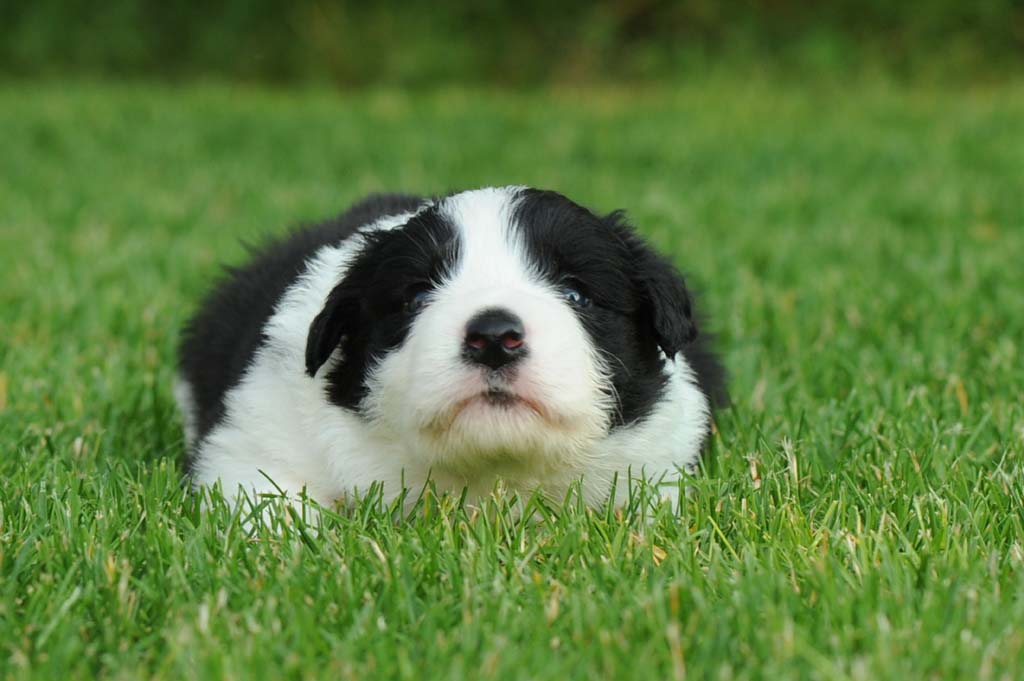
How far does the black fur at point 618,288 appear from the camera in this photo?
2977 millimetres

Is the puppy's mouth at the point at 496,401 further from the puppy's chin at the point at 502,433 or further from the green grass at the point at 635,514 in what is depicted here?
the green grass at the point at 635,514

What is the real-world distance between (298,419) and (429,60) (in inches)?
452

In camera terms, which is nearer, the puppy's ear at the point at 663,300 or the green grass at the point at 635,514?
the green grass at the point at 635,514

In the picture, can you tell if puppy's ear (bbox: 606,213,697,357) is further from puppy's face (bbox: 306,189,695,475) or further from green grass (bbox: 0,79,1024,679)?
green grass (bbox: 0,79,1024,679)

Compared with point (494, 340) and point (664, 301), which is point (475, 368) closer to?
point (494, 340)

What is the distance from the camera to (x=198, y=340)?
4043 millimetres

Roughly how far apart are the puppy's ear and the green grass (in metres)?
0.37

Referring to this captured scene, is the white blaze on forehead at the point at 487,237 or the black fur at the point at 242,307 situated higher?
the white blaze on forehead at the point at 487,237

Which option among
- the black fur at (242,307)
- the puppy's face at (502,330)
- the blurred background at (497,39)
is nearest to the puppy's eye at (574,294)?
the puppy's face at (502,330)

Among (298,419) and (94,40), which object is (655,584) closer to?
(298,419)

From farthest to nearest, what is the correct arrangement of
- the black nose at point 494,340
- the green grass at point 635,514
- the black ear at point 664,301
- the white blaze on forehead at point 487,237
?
the black ear at point 664,301, the white blaze on forehead at point 487,237, the black nose at point 494,340, the green grass at point 635,514

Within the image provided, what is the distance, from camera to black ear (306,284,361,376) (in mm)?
3031

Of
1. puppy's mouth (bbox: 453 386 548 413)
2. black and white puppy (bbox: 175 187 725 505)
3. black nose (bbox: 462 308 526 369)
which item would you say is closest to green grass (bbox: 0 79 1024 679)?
black and white puppy (bbox: 175 187 725 505)

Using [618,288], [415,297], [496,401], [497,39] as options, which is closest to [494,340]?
[496,401]
